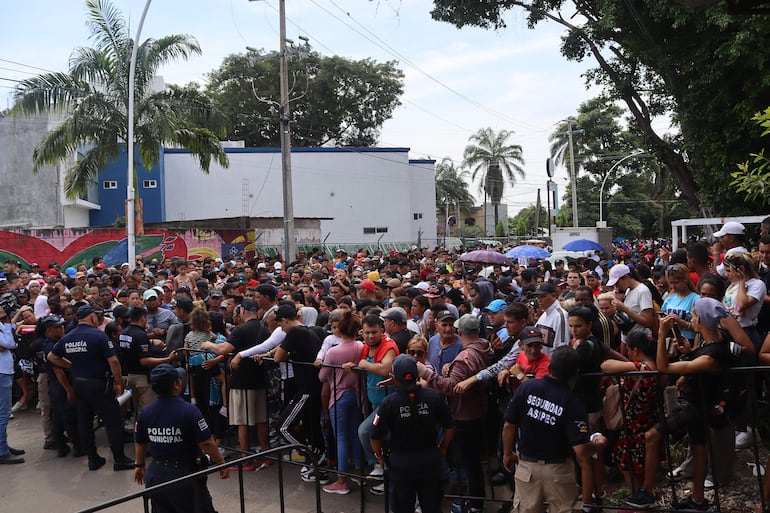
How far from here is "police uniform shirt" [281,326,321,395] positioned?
22.6 ft

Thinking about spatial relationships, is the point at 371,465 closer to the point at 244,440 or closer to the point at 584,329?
the point at 244,440

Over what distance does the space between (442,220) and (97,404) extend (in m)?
73.3

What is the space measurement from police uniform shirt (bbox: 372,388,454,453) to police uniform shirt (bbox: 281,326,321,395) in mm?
2098

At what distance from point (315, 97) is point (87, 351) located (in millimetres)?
46795

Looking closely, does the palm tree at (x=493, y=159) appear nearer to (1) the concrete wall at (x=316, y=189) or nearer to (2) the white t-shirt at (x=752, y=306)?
(1) the concrete wall at (x=316, y=189)

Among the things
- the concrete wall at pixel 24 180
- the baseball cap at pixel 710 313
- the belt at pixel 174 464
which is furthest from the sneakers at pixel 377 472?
the concrete wall at pixel 24 180

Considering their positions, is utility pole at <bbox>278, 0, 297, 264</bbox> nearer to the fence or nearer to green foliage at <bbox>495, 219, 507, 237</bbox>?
the fence

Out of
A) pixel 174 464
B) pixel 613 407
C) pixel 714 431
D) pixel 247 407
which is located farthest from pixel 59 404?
pixel 714 431

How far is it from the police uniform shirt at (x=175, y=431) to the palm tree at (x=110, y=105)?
19589mm

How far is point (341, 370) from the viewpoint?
6594 mm

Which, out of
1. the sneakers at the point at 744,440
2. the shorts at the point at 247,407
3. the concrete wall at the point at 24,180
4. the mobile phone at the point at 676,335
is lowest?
the sneakers at the point at 744,440

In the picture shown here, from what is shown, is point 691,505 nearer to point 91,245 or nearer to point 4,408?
point 4,408

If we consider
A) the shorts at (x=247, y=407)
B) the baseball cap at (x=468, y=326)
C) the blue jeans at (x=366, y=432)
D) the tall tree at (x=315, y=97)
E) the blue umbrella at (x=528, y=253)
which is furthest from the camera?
the tall tree at (x=315, y=97)

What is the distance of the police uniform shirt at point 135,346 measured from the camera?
7.74 meters
